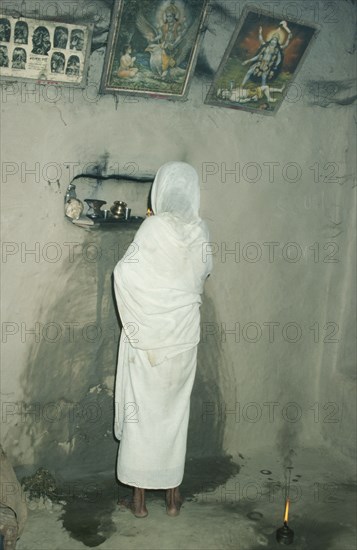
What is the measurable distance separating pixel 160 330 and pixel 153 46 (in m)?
1.90

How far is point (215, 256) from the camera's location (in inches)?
186

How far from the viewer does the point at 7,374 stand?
4223 millimetres

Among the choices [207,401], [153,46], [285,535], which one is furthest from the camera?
[207,401]

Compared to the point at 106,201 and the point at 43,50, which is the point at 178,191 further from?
the point at 43,50

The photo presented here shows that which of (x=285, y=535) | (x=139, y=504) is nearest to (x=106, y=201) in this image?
(x=139, y=504)

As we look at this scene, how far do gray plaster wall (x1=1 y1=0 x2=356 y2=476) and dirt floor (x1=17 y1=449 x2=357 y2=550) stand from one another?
0.30m

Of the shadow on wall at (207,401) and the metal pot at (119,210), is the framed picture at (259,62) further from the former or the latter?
the shadow on wall at (207,401)

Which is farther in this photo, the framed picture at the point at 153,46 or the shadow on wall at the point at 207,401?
the shadow on wall at the point at 207,401

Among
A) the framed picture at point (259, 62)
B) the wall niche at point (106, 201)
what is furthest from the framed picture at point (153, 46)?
the wall niche at point (106, 201)

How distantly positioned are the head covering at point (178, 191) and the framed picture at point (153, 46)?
Result: 710 mm

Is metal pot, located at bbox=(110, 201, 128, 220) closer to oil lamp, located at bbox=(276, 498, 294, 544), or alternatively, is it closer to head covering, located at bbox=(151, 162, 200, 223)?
head covering, located at bbox=(151, 162, 200, 223)

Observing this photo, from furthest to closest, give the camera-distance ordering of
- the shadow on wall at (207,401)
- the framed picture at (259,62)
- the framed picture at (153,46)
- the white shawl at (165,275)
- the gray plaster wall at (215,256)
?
the shadow on wall at (207,401)
the framed picture at (259,62)
the gray plaster wall at (215,256)
the framed picture at (153,46)
the white shawl at (165,275)

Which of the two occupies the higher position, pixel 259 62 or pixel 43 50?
pixel 259 62

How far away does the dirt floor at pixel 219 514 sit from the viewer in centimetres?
379
